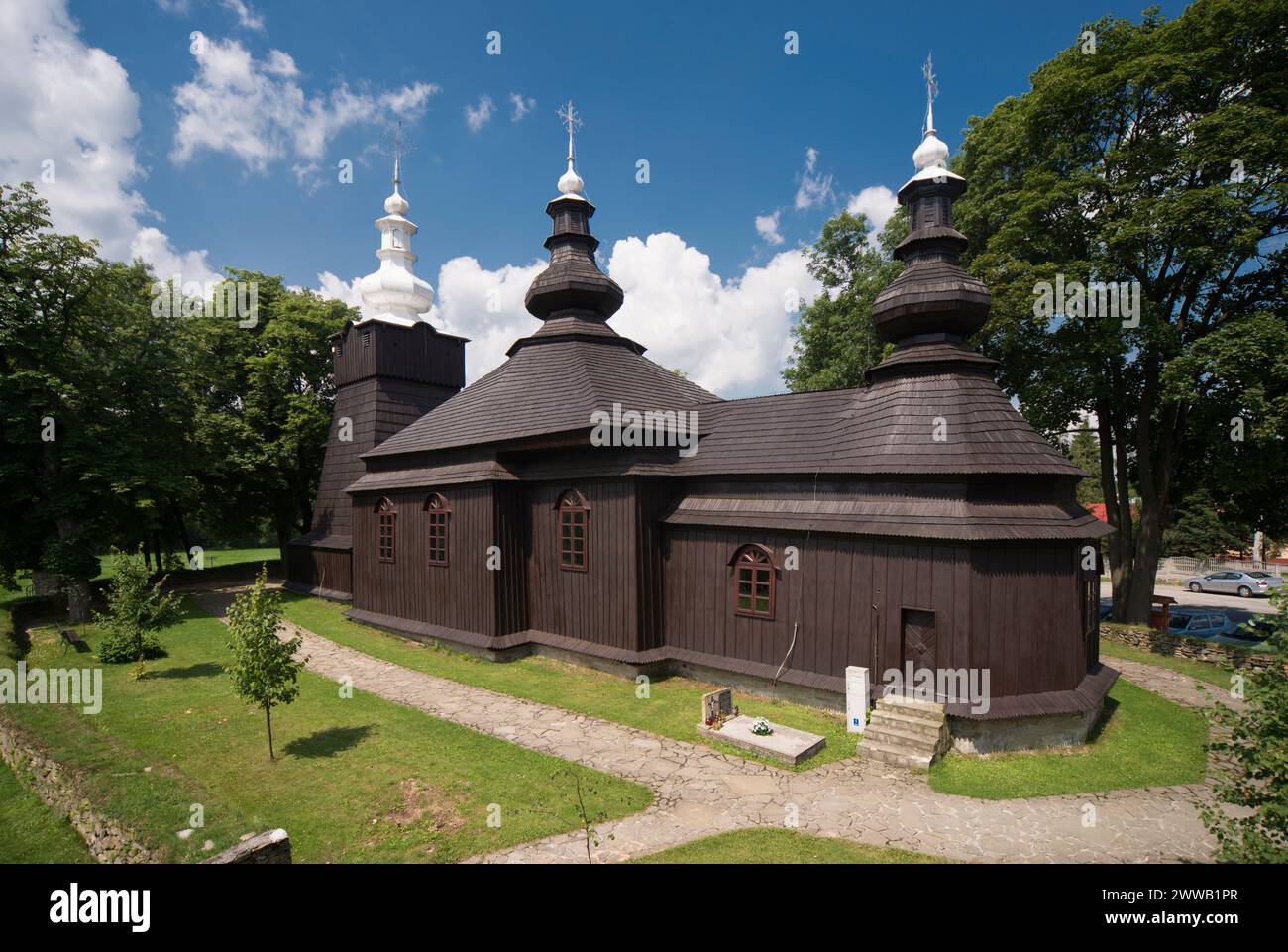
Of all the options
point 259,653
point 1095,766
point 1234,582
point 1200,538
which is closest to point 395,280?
point 259,653

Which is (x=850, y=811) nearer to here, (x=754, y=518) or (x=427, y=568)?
(x=754, y=518)

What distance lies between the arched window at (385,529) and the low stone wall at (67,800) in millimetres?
8859

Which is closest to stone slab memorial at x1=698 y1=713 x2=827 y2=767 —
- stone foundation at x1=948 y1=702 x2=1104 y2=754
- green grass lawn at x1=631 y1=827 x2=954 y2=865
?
green grass lawn at x1=631 y1=827 x2=954 y2=865

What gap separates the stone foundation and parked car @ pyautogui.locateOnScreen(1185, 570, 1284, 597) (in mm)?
31423

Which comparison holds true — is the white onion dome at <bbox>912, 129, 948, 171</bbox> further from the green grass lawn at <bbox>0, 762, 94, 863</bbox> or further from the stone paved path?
the green grass lawn at <bbox>0, 762, 94, 863</bbox>

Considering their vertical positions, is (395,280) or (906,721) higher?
(395,280)

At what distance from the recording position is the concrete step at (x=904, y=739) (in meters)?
8.97

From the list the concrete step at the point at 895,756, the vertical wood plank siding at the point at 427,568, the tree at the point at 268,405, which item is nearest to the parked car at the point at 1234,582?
the concrete step at the point at 895,756

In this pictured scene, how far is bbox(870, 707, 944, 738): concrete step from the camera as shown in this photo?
9.16m

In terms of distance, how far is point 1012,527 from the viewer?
9555 mm

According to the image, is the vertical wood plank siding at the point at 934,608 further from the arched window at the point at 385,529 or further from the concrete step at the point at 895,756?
the arched window at the point at 385,529

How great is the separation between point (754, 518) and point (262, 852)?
911cm

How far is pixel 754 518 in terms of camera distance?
11.9 metres
